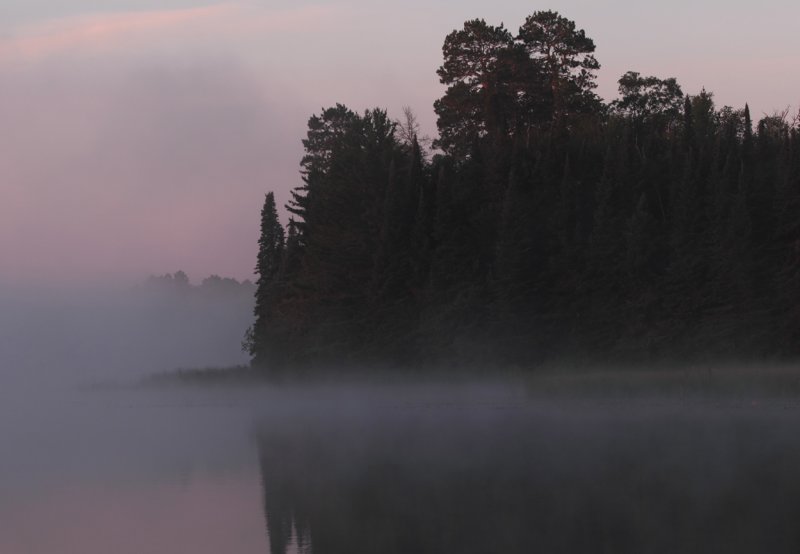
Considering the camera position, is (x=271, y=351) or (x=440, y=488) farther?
(x=271, y=351)

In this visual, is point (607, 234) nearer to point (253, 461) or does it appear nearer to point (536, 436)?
point (536, 436)

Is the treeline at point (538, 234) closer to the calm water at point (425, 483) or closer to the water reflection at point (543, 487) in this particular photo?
the calm water at point (425, 483)

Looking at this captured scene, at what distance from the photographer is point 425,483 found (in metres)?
34.1

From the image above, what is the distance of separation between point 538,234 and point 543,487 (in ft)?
212

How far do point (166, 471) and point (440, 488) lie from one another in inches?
516

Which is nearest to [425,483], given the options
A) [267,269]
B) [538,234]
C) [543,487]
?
[543,487]

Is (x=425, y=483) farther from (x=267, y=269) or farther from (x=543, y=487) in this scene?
(x=267, y=269)

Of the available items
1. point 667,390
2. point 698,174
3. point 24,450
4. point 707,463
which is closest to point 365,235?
point 698,174

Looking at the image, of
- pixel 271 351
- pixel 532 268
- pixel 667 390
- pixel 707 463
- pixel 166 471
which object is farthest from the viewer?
pixel 271 351

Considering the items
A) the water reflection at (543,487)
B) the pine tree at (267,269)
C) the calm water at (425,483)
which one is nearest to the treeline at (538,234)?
the pine tree at (267,269)

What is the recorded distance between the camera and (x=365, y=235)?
9938 centimetres

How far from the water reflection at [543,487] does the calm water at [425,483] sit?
0.09 metres

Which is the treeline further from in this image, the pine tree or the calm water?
the calm water

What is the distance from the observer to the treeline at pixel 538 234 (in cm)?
8800
